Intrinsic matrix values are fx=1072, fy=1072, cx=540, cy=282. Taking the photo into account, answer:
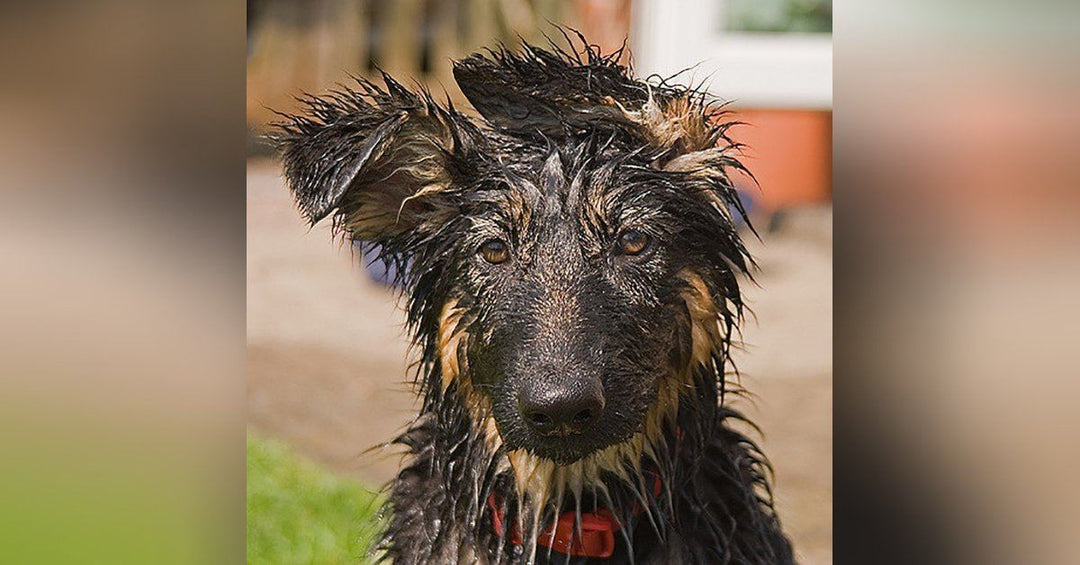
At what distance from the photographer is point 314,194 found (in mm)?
2701

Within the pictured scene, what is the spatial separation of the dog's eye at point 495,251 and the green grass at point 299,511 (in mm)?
903

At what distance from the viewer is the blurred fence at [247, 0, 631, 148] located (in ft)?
9.93

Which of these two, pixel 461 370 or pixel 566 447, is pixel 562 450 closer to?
pixel 566 447

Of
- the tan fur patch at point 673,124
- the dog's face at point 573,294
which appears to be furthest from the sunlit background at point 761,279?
the dog's face at point 573,294

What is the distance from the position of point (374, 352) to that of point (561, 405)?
3.09ft

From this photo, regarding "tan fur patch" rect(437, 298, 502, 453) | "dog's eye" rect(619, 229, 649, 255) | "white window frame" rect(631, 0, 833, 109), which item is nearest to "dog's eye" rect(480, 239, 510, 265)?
"tan fur patch" rect(437, 298, 502, 453)

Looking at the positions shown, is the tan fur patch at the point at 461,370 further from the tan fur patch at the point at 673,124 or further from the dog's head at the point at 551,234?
the tan fur patch at the point at 673,124

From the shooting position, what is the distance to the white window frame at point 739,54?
2.98 meters

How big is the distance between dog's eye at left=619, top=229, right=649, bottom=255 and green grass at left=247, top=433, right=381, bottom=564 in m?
1.10

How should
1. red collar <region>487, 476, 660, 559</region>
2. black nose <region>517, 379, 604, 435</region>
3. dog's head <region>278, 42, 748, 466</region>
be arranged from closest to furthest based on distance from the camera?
black nose <region>517, 379, 604, 435</region>, dog's head <region>278, 42, 748, 466</region>, red collar <region>487, 476, 660, 559</region>
